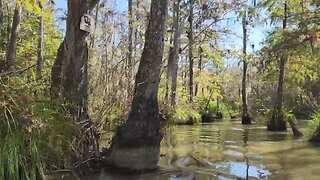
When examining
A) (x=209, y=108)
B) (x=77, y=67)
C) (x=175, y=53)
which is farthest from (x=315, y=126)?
(x=209, y=108)

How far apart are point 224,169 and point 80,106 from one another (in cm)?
299

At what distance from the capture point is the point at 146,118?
6.83m

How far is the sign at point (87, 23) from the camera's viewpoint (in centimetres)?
616

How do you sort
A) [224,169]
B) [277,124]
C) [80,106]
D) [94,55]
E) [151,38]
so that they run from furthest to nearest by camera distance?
[277,124] < [94,55] < [224,169] < [151,38] < [80,106]

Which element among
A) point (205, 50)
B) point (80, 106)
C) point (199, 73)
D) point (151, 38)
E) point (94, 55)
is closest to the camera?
point (80, 106)

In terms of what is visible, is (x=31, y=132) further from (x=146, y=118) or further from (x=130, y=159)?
(x=146, y=118)

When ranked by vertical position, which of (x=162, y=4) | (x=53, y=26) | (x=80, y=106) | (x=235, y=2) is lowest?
(x=80, y=106)

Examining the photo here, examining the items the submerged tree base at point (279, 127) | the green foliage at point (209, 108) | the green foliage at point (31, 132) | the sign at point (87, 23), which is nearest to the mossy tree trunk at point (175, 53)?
the submerged tree base at point (279, 127)

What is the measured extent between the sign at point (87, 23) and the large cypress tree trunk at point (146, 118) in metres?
1.12

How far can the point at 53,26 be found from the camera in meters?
19.7

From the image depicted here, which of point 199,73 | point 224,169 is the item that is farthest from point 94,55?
point 199,73

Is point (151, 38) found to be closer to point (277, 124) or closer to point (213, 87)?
point (277, 124)

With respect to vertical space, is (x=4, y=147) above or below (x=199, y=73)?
below

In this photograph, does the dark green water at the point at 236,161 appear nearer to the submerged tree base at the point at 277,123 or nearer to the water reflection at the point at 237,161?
the water reflection at the point at 237,161
